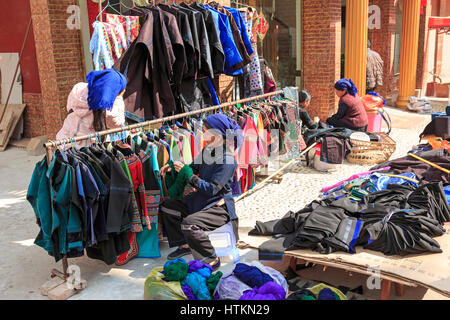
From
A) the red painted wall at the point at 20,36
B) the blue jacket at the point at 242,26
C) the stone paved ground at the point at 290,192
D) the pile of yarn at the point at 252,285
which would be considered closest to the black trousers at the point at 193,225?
the pile of yarn at the point at 252,285

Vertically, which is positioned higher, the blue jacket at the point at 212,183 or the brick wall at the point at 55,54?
the brick wall at the point at 55,54

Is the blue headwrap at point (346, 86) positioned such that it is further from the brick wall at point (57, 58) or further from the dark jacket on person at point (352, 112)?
the brick wall at point (57, 58)

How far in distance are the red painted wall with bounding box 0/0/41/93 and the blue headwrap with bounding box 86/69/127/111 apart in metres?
5.08

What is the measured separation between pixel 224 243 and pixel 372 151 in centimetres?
404

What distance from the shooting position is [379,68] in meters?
12.4

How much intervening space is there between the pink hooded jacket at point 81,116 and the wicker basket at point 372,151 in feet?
13.9

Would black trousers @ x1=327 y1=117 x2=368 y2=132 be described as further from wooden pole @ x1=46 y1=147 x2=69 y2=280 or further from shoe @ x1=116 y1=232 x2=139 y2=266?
wooden pole @ x1=46 y1=147 x2=69 y2=280

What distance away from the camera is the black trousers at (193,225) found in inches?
167

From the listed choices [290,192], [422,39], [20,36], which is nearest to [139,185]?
[290,192]

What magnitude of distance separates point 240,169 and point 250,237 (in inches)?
47.3

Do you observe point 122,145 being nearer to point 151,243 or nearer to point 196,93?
point 151,243

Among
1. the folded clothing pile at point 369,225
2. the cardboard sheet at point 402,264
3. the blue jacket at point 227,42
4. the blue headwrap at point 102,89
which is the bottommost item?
the cardboard sheet at point 402,264

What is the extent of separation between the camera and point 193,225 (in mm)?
4270
